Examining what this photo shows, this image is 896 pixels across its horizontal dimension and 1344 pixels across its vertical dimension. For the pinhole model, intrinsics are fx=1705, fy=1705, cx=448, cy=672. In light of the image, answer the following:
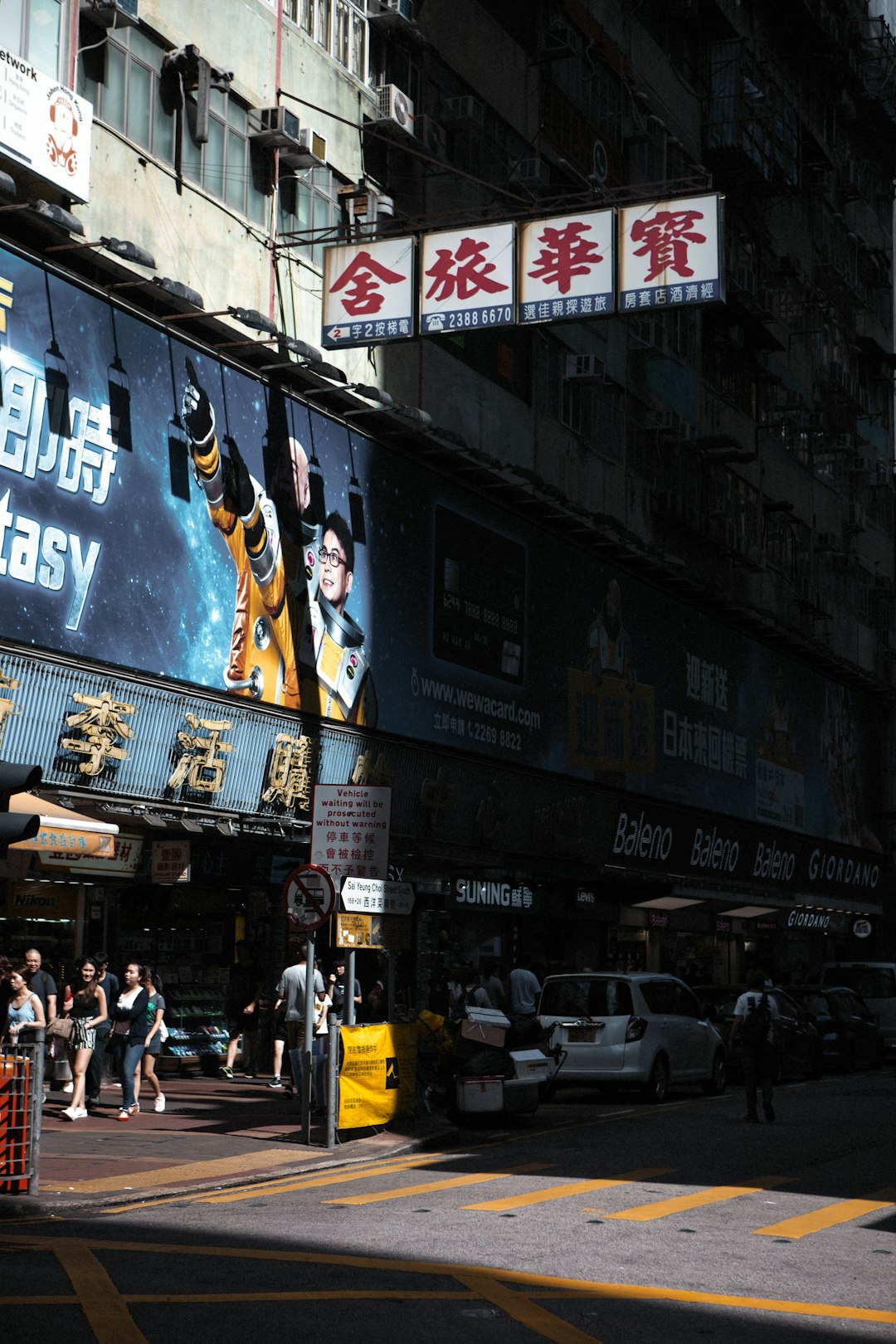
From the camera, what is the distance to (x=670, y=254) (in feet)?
64.0

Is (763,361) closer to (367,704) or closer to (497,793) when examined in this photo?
(497,793)

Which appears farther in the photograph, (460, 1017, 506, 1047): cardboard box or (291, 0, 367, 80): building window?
(291, 0, 367, 80): building window

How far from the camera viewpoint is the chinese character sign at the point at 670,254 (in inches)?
756

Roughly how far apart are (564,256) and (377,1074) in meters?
9.72

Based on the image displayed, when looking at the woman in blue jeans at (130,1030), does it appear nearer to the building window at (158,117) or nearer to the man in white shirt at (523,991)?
the man in white shirt at (523,991)

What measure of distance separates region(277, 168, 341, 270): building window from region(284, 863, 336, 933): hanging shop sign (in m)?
11.7

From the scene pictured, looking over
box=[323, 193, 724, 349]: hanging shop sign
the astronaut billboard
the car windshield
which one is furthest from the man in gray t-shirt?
box=[323, 193, 724, 349]: hanging shop sign

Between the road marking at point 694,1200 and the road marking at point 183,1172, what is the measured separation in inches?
145

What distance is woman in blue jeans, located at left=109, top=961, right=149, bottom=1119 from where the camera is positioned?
18.3 metres

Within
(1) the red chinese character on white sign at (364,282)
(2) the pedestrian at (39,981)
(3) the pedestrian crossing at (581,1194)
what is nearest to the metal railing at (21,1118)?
(3) the pedestrian crossing at (581,1194)

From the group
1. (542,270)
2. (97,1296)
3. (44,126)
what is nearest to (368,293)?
(542,270)

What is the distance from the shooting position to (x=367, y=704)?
2652 cm

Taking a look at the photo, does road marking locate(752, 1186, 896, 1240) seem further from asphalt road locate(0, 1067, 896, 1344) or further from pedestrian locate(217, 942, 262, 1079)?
pedestrian locate(217, 942, 262, 1079)

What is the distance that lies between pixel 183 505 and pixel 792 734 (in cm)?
2774
